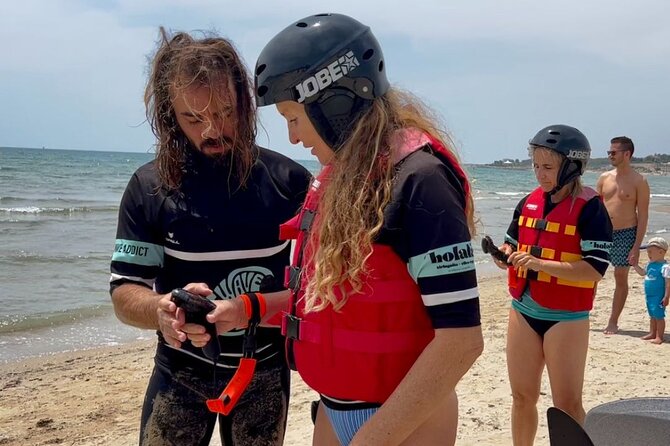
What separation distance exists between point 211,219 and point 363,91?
3.45 feet

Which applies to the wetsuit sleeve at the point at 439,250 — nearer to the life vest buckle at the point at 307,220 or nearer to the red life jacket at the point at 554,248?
the life vest buckle at the point at 307,220

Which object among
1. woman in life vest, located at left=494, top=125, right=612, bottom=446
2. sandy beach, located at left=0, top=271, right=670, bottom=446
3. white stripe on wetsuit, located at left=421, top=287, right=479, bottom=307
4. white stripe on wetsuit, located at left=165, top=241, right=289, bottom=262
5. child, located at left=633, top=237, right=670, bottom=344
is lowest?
sandy beach, located at left=0, top=271, right=670, bottom=446

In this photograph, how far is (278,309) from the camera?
2.58 m

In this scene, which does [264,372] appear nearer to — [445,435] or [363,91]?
[445,435]

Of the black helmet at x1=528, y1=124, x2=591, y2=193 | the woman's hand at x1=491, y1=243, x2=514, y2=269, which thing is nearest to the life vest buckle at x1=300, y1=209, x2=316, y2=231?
the woman's hand at x1=491, y1=243, x2=514, y2=269

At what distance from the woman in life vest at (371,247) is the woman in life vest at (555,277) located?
244cm

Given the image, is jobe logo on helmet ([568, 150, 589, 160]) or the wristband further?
jobe logo on helmet ([568, 150, 589, 160])

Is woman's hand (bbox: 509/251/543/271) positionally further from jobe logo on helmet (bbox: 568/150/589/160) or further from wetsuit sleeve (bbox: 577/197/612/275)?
jobe logo on helmet (bbox: 568/150/589/160)

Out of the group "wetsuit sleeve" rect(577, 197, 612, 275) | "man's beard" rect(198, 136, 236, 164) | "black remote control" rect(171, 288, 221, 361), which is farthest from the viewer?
"wetsuit sleeve" rect(577, 197, 612, 275)

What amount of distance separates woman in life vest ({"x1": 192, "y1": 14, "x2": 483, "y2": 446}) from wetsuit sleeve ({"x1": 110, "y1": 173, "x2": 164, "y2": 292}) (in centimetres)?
87

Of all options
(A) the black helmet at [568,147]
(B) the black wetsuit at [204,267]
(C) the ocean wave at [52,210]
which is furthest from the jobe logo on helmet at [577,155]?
(C) the ocean wave at [52,210]

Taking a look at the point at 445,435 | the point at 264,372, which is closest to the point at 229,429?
the point at 264,372

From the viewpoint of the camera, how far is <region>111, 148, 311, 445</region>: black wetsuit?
2.68m

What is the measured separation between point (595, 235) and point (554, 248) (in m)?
0.27
